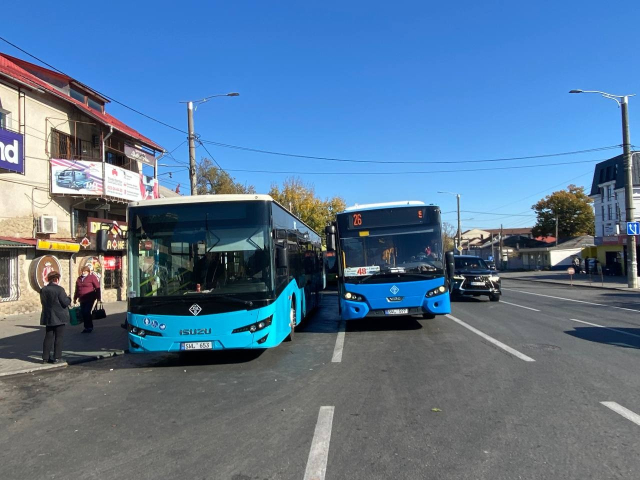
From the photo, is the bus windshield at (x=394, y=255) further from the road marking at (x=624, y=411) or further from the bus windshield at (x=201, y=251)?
the road marking at (x=624, y=411)

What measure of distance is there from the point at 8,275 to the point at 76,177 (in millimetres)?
4570

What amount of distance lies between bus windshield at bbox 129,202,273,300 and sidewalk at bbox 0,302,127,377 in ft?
9.55

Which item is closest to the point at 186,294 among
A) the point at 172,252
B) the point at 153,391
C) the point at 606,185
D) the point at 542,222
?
the point at 172,252

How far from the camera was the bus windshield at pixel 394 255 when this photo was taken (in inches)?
436

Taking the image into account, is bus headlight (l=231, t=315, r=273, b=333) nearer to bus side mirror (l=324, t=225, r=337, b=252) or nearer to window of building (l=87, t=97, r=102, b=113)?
bus side mirror (l=324, t=225, r=337, b=252)

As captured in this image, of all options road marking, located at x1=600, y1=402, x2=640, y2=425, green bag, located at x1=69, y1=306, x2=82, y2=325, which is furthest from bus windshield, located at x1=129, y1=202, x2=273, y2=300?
road marking, located at x1=600, y1=402, x2=640, y2=425

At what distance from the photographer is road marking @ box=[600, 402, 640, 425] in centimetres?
502

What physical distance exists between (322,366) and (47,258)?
1455 centimetres

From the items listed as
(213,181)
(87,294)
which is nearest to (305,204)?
(213,181)

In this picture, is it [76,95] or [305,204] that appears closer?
[76,95]

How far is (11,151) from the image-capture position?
14.7m

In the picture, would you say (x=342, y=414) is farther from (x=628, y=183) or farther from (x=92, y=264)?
(x=628, y=183)

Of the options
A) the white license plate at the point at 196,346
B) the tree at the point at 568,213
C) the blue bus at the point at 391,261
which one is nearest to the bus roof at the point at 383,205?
the blue bus at the point at 391,261

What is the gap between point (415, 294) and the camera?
435 inches
